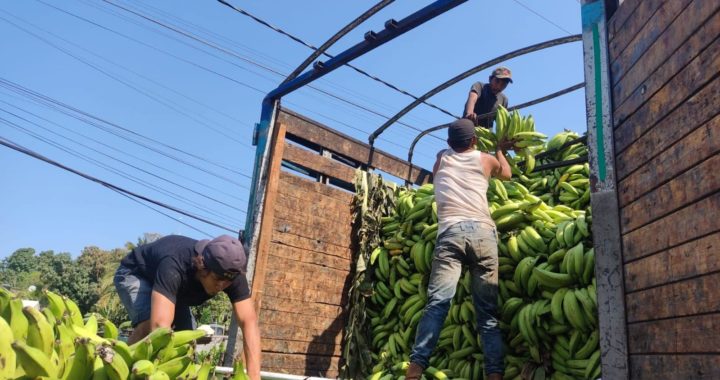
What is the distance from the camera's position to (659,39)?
2.44 m

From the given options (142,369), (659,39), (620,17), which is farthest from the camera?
(620,17)

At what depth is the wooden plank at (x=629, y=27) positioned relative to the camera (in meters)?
2.55

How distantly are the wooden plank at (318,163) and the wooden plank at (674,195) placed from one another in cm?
298

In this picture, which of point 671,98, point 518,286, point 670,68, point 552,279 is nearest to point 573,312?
point 552,279

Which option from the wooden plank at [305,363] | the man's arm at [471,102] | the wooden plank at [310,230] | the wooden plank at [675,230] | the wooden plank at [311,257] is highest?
the man's arm at [471,102]

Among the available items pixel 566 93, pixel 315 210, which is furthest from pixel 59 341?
pixel 566 93

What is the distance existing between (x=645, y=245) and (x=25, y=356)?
2.41 metres

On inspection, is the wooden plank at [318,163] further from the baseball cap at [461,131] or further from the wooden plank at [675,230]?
the wooden plank at [675,230]

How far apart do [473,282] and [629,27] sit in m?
1.87

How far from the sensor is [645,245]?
239 centimetres

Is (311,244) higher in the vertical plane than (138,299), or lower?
higher

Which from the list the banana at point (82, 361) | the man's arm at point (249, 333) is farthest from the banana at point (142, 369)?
the man's arm at point (249, 333)

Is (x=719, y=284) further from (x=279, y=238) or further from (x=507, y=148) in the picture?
(x=279, y=238)

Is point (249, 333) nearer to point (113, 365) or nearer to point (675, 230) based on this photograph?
point (113, 365)
